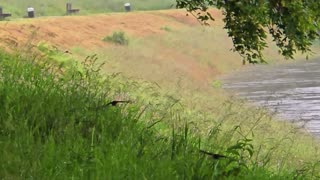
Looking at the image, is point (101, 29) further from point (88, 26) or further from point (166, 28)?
point (166, 28)

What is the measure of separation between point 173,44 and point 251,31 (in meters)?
33.3

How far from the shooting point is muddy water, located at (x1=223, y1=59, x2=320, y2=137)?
929 inches

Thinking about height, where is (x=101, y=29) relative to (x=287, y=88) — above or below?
above

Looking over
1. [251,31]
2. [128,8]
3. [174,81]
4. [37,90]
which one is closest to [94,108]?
[37,90]

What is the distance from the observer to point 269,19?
7.14 meters

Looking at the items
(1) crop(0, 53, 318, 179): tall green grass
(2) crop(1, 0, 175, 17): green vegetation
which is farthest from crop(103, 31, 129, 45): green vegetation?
(1) crop(0, 53, 318, 179): tall green grass

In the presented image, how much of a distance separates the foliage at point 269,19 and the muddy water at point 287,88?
41.4ft

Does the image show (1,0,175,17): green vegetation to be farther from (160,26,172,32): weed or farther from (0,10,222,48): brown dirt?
(0,10,222,48): brown dirt

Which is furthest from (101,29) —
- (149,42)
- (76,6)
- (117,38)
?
(76,6)

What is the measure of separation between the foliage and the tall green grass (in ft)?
3.71

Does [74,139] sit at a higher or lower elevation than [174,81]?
higher

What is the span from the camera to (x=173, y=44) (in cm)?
4081

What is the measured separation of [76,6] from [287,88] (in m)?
26.6

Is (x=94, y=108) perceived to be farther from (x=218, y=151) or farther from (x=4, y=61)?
(x=4, y=61)
